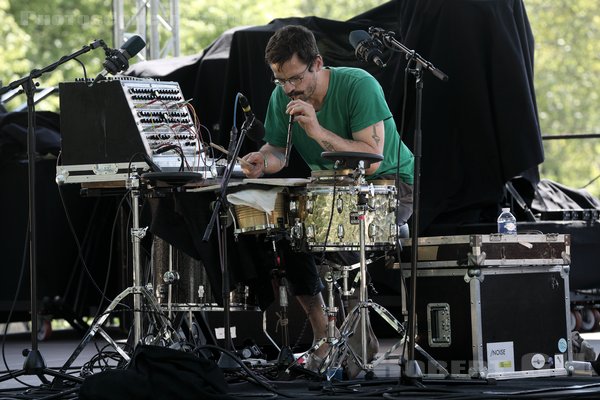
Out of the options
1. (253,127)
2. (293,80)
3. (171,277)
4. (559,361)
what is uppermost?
(293,80)

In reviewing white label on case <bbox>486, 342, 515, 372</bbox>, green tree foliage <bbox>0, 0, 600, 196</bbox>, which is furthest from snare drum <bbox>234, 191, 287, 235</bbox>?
green tree foliage <bbox>0, 0, 600, 196</bbox>

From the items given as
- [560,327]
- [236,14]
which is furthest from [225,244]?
[236,14]

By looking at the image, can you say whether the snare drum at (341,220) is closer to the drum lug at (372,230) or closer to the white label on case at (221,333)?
the drum lug at (372,230)

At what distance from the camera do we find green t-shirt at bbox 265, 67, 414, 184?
20.3 feet

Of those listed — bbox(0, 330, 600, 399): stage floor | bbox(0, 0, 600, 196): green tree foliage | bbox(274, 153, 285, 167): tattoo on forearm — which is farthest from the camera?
bbox(0, 0, 600, 196): green tree foliage

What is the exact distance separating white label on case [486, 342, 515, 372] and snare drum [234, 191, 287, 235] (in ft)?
4.04

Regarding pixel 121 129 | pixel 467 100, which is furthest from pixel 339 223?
pixel 467 100

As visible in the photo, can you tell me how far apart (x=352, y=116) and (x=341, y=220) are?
2.44 ft

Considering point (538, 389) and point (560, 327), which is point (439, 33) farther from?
point (538, 389)

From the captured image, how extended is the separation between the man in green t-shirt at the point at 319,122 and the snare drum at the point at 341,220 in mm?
221

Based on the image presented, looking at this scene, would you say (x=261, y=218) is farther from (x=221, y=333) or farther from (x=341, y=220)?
(x=221, y=333)

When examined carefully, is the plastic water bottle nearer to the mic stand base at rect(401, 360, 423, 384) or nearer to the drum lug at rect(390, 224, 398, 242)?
the drum lug at rect(390, 224, 398, 242)

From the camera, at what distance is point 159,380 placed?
4.89 metres

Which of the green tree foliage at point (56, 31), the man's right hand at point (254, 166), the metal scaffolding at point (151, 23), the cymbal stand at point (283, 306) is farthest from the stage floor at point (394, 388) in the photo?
the green tree foliage at point (56, 31)
